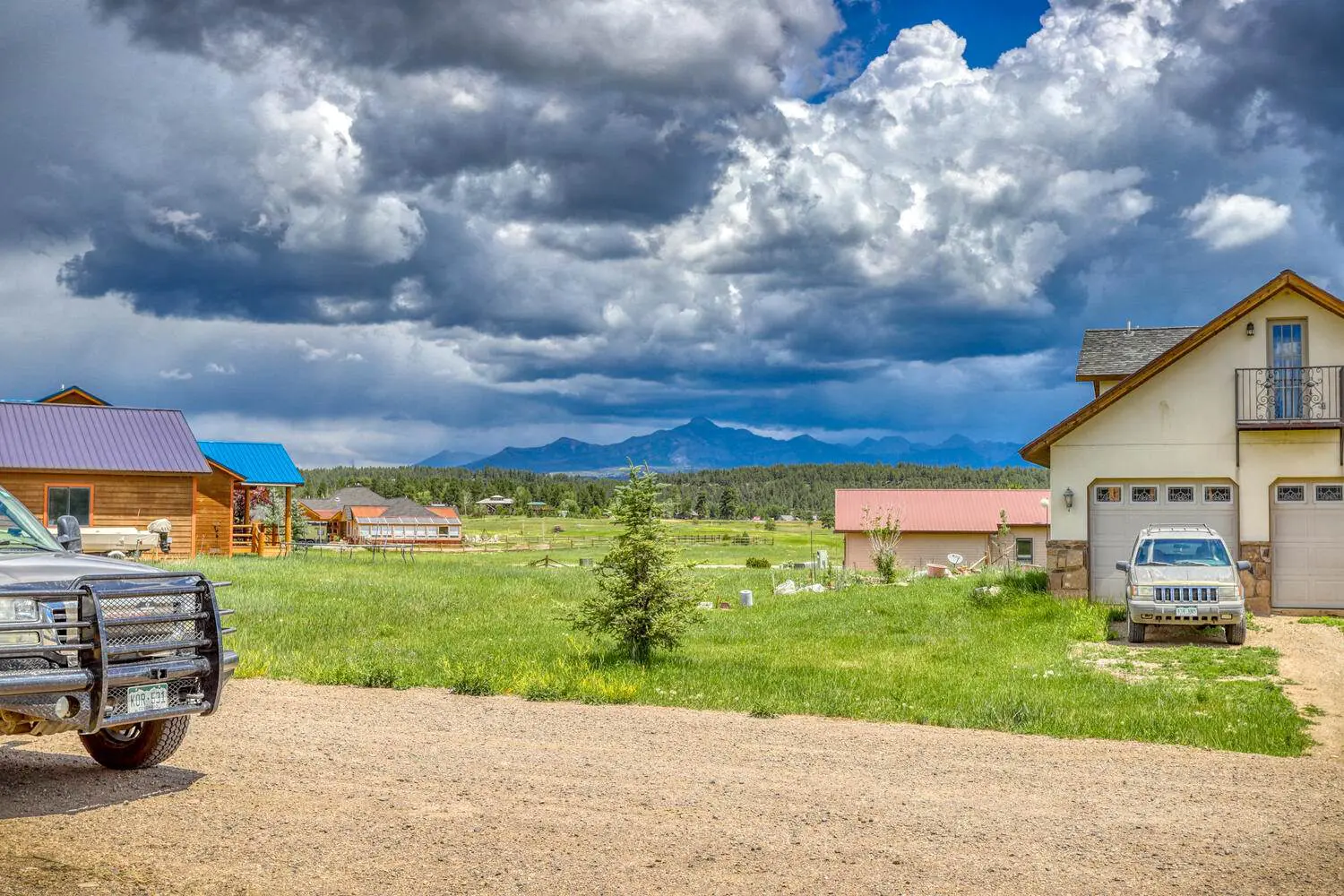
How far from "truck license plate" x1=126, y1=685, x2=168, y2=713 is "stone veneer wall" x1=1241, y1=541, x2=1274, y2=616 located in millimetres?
20825

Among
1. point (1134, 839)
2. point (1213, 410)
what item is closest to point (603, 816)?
point (1134, 839)

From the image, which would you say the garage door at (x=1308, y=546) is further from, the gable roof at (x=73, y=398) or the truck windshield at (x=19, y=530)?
the gable roof at (x=73, y=398)

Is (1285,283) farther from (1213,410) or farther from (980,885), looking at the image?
(980,885)

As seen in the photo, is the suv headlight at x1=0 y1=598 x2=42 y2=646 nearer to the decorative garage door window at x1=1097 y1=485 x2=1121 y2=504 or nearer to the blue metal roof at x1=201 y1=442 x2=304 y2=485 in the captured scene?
the decorative garage door window at x1=1097 y1=485 x2=1121 y2=504

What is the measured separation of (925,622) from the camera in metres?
21.3

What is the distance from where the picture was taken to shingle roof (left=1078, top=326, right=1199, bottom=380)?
27.8 meters

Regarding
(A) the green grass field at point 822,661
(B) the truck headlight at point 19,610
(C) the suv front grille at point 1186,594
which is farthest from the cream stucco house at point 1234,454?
(B) the truck headlight at point 19,610

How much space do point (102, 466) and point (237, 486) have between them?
10.9m

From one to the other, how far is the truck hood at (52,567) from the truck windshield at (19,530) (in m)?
0.28

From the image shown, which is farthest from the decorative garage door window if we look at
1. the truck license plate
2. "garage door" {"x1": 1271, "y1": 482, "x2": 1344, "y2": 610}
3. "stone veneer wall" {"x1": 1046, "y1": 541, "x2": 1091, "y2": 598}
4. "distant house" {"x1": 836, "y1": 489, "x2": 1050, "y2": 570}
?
"distant house" {"x1": 836, "y1": 489, "x2": 1050, "y2": 570}

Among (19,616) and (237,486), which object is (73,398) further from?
(19,616)

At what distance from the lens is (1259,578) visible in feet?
73.6

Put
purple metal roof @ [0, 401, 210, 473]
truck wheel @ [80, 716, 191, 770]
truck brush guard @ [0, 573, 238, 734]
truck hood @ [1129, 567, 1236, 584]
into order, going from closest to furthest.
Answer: truck brush guard @ [0, 573, 238, 734], truck wheel @ [80, 716, 191, 770], truck hood @ [1129, 567, 1236, 584], purple metal roof @ [0, 401, 210, 473]

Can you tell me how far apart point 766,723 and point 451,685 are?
13.2ft
